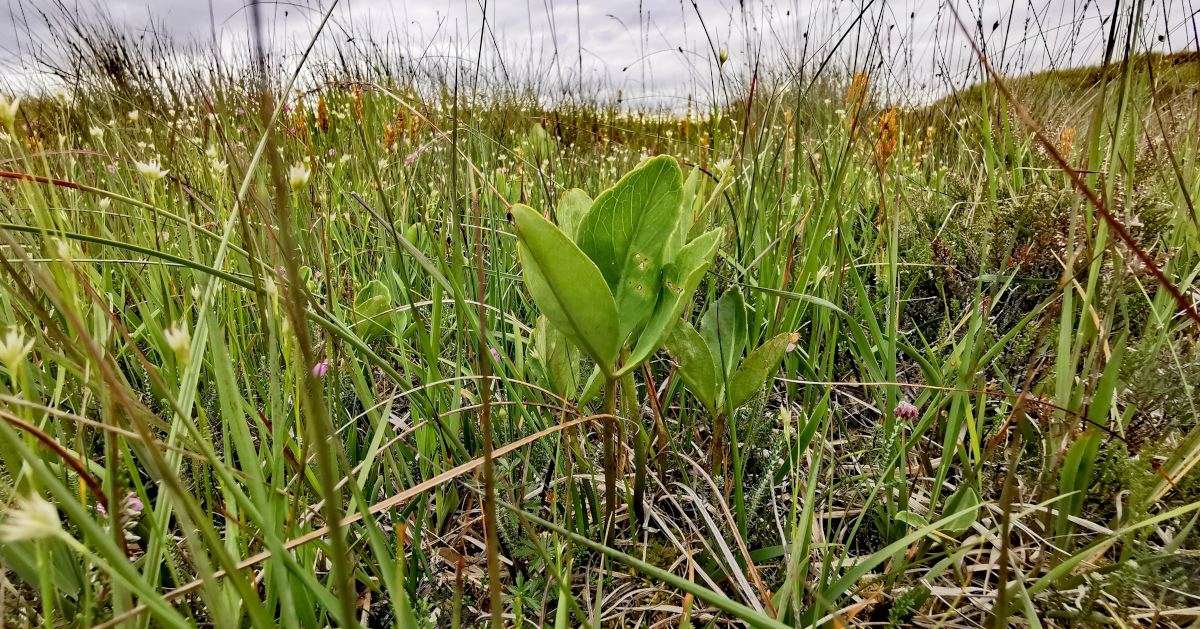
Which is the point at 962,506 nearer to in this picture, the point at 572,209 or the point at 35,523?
the point at 572,209

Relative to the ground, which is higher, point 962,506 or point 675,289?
point 675,289

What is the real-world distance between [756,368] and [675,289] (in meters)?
0.22

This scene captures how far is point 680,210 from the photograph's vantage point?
2.58 feet

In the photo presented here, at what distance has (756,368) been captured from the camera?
35.9 inches

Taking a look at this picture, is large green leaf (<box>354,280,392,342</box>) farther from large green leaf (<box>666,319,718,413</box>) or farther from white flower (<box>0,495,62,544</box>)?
white flower (<box>0,495,62,544</box>)

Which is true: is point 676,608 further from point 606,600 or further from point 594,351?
point 594,351

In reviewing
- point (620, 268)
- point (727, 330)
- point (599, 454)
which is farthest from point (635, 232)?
point (599, 454)

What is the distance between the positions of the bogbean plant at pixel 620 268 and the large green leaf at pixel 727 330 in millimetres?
167

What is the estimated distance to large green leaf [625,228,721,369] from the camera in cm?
72

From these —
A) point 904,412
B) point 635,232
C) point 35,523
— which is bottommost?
point 904,412

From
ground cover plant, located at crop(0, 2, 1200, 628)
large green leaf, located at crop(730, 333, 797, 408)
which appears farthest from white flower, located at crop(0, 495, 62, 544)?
large green leaf, located at crop(730, 333, 797, 408)

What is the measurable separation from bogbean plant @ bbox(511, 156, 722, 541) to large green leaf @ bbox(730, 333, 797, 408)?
176 millimetres

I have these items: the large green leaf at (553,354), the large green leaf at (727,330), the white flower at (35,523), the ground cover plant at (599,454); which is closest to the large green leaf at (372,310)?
the ground cover plant at (599,454)

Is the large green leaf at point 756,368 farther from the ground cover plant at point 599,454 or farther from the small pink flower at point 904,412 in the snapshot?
the small pink flower at point 904,412
